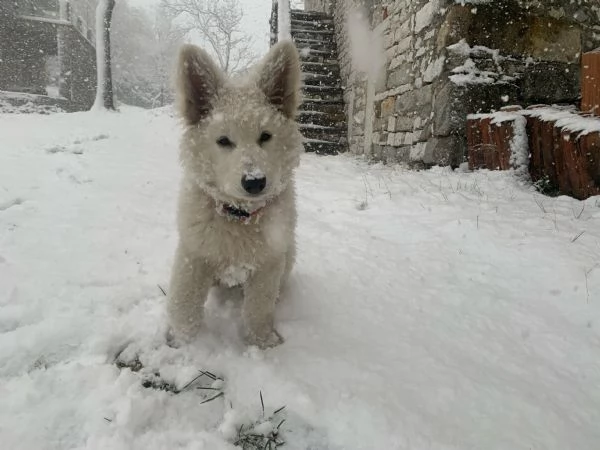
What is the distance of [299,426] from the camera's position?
1.64 metres

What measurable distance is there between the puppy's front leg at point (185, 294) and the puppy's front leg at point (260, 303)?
26 cm

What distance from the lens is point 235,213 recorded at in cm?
209

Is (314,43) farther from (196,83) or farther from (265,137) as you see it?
(265,137)

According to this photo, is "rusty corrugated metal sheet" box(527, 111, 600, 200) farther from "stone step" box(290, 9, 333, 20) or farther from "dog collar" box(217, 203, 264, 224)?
"stone step" box(290, 9, 333, 20)

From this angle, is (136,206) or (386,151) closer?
(136,206)

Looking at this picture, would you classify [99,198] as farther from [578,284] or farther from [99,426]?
[578,284]

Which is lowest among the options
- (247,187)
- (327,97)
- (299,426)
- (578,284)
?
(299,426)

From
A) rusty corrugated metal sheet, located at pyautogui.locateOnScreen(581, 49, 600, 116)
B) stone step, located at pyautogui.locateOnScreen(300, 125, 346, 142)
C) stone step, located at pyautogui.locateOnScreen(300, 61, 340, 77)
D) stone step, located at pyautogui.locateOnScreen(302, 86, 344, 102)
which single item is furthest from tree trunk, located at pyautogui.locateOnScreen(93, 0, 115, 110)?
rusty corrugated metal sheet, located at pyautogui.locateOnScreen(581, 49, 600, 116)

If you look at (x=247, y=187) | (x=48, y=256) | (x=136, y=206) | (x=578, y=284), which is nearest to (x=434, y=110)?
(x=578, y=284)

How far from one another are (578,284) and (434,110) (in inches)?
147

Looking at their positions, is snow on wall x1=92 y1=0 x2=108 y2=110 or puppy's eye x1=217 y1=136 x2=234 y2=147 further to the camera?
snow on wall x1=92 y1=0 x2=108 y2=110

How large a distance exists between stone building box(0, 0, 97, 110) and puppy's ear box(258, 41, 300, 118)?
23.7 m

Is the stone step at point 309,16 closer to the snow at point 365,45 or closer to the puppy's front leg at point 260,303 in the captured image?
the snow at point 365,45

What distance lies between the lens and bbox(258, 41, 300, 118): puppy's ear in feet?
7.23
